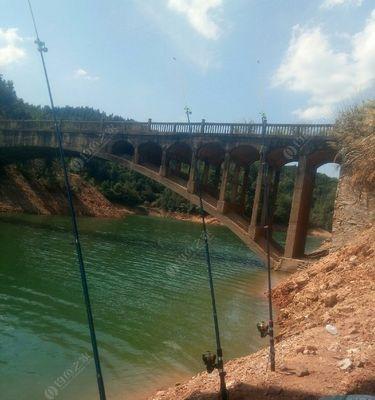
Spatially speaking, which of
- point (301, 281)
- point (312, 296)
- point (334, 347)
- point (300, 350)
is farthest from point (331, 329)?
point (301, 281)

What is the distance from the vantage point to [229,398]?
6.68m

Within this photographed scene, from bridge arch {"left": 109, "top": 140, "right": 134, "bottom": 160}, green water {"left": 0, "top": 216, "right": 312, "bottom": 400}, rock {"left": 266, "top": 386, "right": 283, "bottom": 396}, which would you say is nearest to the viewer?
rock {"left": 266, "top": 386, "right": 283, "bottom": 396}

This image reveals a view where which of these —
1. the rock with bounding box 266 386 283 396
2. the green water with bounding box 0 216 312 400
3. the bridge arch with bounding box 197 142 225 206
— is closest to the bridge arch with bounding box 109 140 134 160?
the bridge arch with bounding box 197 142 225 206

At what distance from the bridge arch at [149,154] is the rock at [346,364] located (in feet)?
98.2

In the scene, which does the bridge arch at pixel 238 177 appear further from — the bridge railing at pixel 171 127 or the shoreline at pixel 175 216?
the shoreline at pixel 175 216

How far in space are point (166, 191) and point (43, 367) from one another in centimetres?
8667

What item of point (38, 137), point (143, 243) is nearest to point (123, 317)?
point (143, 243)

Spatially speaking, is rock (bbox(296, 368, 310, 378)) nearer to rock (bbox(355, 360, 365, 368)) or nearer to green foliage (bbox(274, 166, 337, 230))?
rock (bbox(355, 360, 365, 368))

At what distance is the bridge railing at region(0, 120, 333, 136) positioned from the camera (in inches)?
1059

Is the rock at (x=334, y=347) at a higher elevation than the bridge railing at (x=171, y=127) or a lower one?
lower

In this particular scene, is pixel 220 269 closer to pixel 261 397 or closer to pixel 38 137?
pixel 261 397

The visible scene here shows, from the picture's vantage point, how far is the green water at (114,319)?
32.7 ft

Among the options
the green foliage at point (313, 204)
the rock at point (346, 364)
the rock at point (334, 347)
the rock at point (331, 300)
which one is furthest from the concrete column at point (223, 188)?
the green foliage at point (313, 204)

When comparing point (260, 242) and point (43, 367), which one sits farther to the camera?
point (260, 242)
